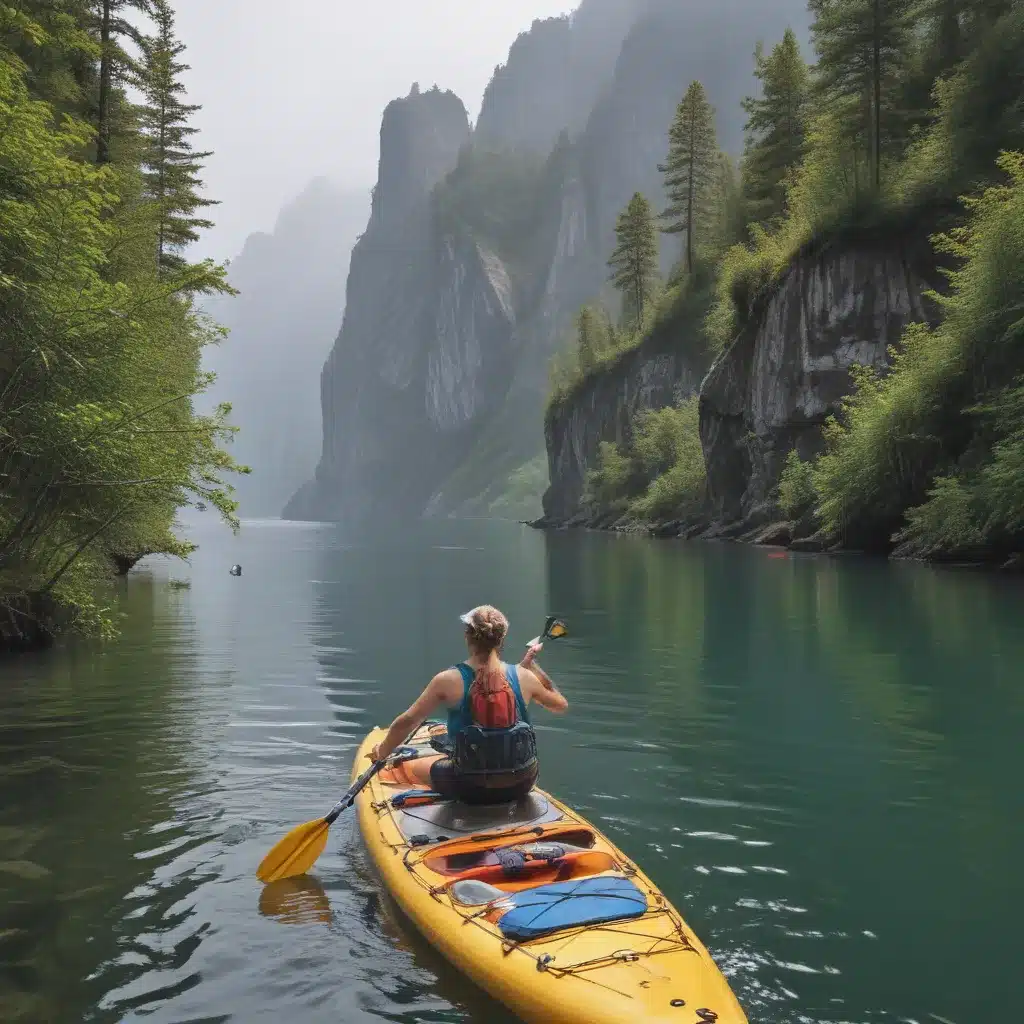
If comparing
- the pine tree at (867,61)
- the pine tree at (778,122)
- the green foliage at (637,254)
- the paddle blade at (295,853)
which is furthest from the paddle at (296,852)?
the green foliage at (637,254)

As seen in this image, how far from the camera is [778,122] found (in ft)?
183

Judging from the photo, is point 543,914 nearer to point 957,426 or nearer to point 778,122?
point 957,426

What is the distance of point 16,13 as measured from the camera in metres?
10.5

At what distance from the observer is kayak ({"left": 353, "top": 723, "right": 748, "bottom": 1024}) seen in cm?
Result: 427

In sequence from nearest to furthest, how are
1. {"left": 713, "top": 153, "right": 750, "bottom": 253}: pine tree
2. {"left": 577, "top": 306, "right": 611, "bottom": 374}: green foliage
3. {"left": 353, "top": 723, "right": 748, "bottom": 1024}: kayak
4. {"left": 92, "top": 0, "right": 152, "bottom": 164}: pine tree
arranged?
{"left": 353, "top": 723, "right": 748, "bottom": 1024}: kayak, {"left": 92, "top": 0, "right": 152, "bottom": 164}: pine tree, {"left": 713, "top": 153, "right": 750, "bottom": 253}: pine tree, {"left": 577, "top": 306, "right": 611, "bottom": 374}: green foliage

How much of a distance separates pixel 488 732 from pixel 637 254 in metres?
72.6

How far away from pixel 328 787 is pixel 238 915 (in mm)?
2887

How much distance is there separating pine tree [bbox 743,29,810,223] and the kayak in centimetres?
5395

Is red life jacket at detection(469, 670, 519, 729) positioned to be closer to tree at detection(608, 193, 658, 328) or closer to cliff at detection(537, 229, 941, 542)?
cliff at detection(537, 229, 941, 542)

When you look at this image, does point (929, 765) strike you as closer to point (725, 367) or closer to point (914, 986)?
point (914, 986)

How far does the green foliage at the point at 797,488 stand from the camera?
139ft

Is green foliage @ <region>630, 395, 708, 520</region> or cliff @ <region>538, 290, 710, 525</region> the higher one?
cliff @ <region>538, 290, 710, 525</region>

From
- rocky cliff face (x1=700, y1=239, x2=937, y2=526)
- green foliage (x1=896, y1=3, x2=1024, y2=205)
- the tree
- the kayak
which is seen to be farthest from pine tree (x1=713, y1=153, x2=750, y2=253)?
the kayak

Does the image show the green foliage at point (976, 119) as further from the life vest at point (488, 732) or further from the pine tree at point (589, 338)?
the pine tree at point (589, 338)
